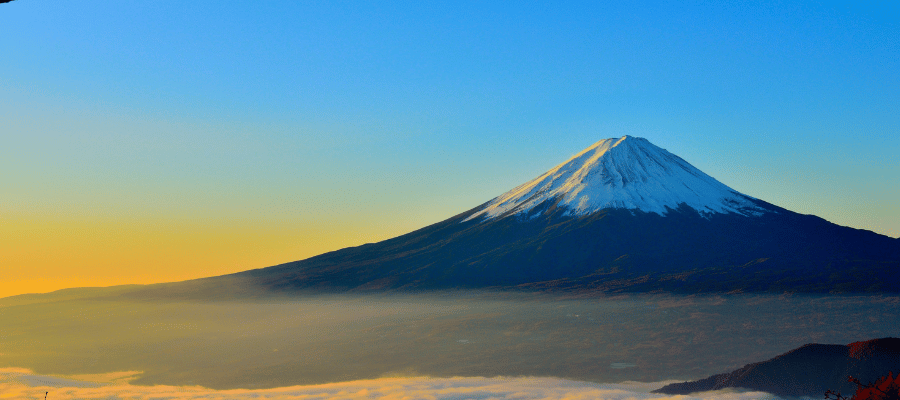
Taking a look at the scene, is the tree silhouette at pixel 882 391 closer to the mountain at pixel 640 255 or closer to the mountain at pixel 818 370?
the mountain at pixel 818 370

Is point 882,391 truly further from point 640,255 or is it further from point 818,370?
point 640,255

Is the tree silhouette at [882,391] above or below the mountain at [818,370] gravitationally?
above

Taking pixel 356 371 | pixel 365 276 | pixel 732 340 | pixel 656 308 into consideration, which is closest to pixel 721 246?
pixel 656 308

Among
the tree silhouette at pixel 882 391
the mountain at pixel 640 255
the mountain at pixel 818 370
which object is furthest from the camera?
the mountain at pixel 640 255

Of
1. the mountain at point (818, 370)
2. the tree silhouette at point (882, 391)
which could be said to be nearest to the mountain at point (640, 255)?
the mountain at point (818, 370)

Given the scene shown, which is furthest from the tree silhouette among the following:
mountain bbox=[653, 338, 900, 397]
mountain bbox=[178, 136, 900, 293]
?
mountain bbox=[178, 136, 900, 293]

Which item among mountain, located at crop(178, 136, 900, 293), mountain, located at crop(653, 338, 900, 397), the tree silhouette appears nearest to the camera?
the tree silhouette

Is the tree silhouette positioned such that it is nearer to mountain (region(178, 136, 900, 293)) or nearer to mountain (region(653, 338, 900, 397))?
mountain (region(653, 338, 900, 397))
